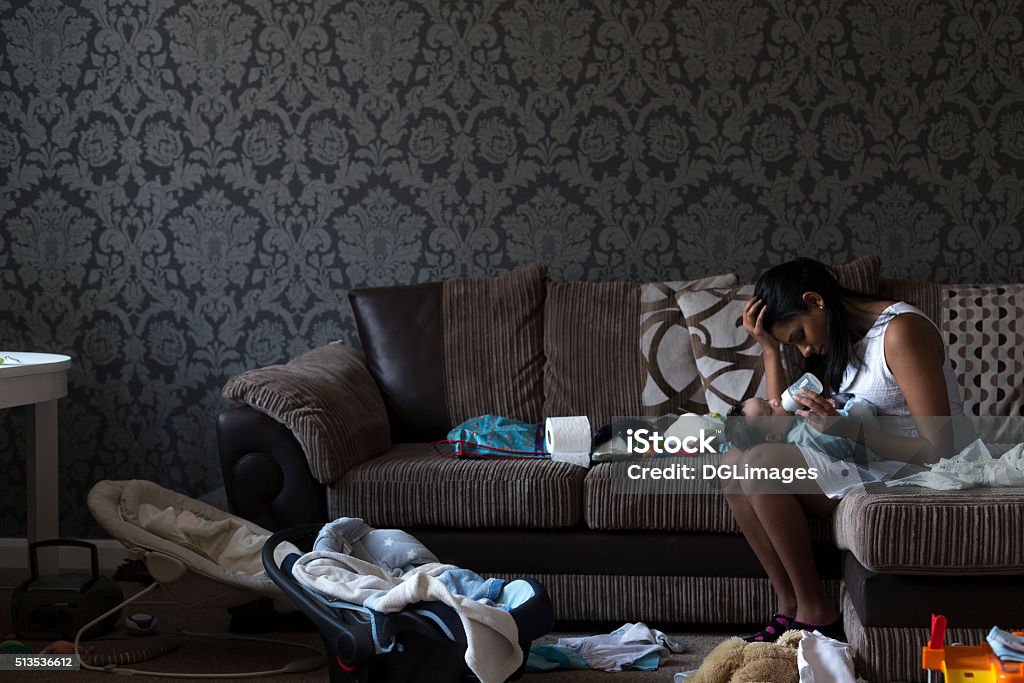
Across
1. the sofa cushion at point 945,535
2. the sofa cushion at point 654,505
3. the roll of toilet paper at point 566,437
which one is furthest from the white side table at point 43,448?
the sofa cushion at point 945,535

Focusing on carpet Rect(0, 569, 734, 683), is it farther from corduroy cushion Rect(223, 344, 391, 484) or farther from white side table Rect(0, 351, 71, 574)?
corduroy cushion Rect(223, 344, 391, 484)

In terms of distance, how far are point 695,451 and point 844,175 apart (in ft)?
3.92

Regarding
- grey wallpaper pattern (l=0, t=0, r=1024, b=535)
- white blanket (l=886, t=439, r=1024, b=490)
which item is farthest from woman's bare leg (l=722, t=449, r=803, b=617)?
grey wallpaper pattern (l=0, t=0, r=1024, b=535)

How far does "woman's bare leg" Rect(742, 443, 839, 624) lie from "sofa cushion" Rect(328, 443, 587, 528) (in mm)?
483

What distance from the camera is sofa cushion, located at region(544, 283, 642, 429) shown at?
3.13m

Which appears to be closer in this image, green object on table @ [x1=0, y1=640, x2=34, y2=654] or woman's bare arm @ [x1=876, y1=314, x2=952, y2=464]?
woman's bare arm @ [x1=876, y1=314, x2=952, y2=464]

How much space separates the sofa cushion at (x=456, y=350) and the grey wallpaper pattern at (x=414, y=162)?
0.27 metres

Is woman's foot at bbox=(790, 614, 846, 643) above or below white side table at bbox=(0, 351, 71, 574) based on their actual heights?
below

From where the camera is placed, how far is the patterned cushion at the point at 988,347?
9.80ft

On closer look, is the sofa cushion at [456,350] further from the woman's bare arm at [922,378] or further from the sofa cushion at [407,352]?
the woman's bare arm at [922,378]

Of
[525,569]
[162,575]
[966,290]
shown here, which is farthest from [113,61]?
[966,290]

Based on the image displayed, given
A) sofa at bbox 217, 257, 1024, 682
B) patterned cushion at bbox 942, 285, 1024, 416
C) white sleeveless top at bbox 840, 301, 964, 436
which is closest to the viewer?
sofa at bbox 217, 257, 1024, 682

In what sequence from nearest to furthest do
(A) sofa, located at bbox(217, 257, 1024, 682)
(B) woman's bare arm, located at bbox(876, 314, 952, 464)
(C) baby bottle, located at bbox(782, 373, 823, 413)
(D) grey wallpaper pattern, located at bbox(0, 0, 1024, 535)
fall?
(A) sofa, located at bbox(217, 257, 1024, 682) < (B) woman's bare arm, located at bbox(876, 314, 952, 464) < (C) baby bottle, located at bbox(782, 373, 823, 413) < (D) grey wallpaper pattern, located at bbox(0, 0, 1024, 535)

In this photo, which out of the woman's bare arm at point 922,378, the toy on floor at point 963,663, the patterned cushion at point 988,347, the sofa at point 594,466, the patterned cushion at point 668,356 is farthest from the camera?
the patterned cushion at point 668,356
